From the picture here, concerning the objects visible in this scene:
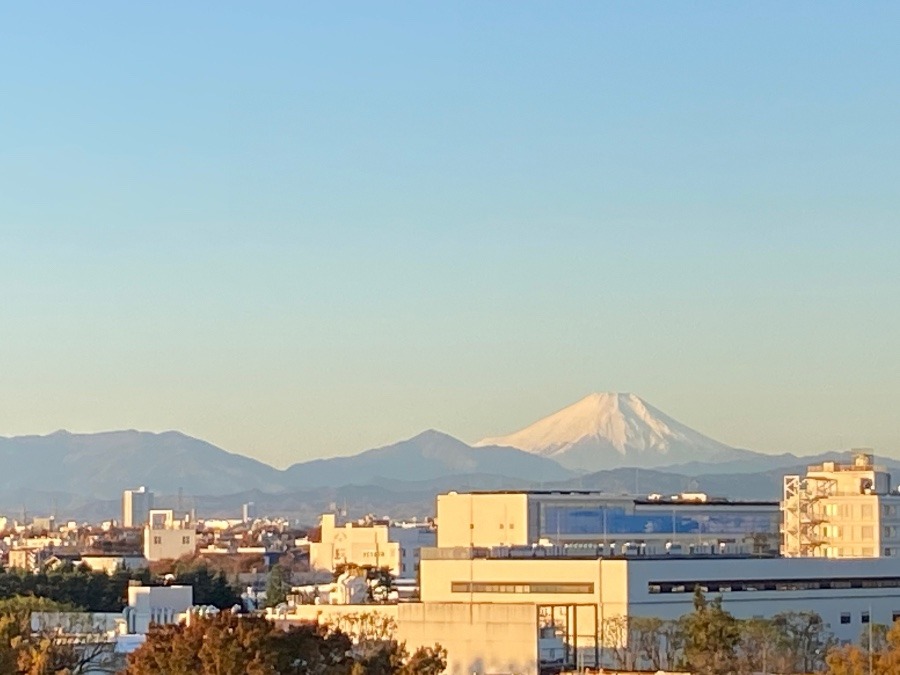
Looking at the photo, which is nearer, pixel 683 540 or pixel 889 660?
pixel 889 660

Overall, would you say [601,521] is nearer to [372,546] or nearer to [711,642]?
[372,546]

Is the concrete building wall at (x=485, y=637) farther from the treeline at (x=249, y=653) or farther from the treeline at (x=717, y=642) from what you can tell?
the treeline at (x=249, y=653)

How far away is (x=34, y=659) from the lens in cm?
5412

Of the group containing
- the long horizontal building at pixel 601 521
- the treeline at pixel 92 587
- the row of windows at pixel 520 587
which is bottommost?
the treeline at pixel 92 587

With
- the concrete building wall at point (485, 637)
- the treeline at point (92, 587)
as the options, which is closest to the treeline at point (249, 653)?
the concrete building wall at point (485, 637)

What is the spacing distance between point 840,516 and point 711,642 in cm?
5836

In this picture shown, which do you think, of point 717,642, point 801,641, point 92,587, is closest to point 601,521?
point 92,587

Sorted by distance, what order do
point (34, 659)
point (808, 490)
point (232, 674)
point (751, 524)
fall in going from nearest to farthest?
point (232, 674) < point (34, 659) < point (808, 490) < point (751, 524)

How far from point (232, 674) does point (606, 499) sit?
79492 millimetres

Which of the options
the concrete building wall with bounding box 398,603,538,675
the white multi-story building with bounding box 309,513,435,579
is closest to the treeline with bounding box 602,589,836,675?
the concrete building wall with bounding box 398,603,538,675

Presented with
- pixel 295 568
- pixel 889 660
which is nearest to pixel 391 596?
pixel 889 660

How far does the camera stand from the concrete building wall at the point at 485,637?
60.8 meters

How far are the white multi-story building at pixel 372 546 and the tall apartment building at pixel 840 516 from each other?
4898 cm

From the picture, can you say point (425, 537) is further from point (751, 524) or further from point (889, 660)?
point (889, 660)
